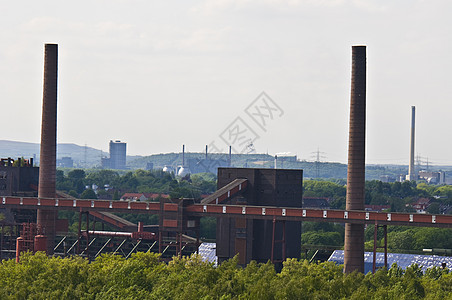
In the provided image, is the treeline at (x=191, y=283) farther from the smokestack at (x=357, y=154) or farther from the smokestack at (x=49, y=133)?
the smokestack at (x=49, y=133)

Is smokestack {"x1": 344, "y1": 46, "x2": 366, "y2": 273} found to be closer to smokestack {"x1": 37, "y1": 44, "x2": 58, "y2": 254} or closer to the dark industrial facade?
the dark industrial facade

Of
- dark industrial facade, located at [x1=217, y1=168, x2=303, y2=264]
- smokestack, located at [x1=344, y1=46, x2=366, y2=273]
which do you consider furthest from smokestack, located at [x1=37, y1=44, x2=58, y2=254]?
smokestack, located at [x1=344, y1=46, x2=366, y2=273]

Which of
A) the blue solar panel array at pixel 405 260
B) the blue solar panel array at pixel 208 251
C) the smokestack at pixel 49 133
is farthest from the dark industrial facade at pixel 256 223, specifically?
the smokestack at pixel 49 133

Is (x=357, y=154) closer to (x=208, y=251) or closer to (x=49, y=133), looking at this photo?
(x=208, y=251)

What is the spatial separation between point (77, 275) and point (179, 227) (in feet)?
86.8

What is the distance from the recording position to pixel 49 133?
11431 centimetres

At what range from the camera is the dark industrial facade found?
360 ft

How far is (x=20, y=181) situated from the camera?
128250mm

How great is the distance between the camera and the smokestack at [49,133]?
114 m

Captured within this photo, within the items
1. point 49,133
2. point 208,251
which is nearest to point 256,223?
point 208,251

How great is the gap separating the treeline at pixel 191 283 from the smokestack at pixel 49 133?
3180cm

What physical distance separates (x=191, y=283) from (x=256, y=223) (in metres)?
41.8

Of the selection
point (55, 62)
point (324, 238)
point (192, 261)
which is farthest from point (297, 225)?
point (324, 238)

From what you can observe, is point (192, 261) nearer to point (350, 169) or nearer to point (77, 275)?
point (77, 275)
